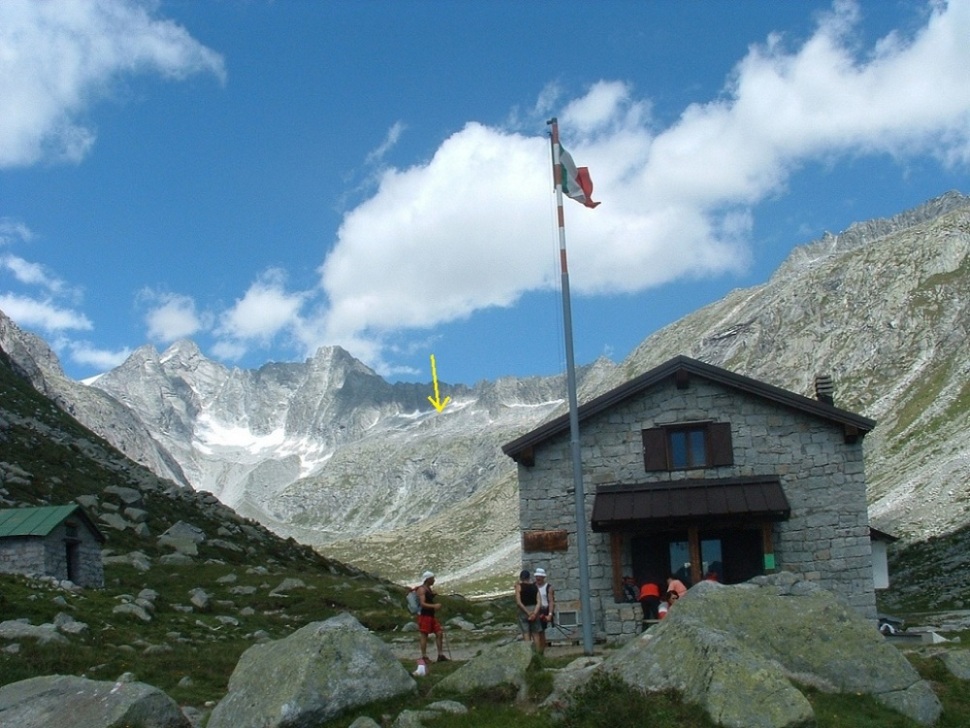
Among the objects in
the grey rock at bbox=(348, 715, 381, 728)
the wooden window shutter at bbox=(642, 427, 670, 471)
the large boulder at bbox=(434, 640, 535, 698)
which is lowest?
the grey rock at bbox=(348, 715, 381, 728)

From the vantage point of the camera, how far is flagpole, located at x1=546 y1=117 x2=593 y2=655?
64.7 feet

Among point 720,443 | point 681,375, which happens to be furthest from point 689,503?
point 681,375

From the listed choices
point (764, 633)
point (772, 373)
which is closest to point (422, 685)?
point (764, 633)

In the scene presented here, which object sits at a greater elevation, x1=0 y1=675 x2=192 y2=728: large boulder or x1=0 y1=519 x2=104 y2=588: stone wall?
x1=0 y1=519 x2=104 y2=588: stone wall

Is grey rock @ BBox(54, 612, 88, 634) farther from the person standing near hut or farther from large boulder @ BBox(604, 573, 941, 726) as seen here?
large boulder @ BBox(604, 573, 941, 726)

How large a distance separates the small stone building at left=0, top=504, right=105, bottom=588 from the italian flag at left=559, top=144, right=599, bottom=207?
1998 cm

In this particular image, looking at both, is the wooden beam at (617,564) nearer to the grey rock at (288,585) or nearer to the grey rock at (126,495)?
the grey rock at (288,585)

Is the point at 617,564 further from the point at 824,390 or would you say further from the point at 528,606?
the point at 824,390

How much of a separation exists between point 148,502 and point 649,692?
1596 inches

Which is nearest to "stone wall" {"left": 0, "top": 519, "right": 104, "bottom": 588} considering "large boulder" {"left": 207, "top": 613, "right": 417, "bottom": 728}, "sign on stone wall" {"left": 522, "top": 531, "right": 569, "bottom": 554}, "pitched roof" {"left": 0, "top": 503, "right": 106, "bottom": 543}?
"pitched roof" {"left": 0, "top": 503, "right": 106, "bottom": 543}

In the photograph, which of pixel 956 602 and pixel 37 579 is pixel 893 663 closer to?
pixel 37 579

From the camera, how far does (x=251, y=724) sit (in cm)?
1380

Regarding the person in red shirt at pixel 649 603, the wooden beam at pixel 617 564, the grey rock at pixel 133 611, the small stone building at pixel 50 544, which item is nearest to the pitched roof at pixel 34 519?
Answer: the small stone building at pixel 50 544

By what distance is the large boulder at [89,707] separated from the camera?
1391 cm
